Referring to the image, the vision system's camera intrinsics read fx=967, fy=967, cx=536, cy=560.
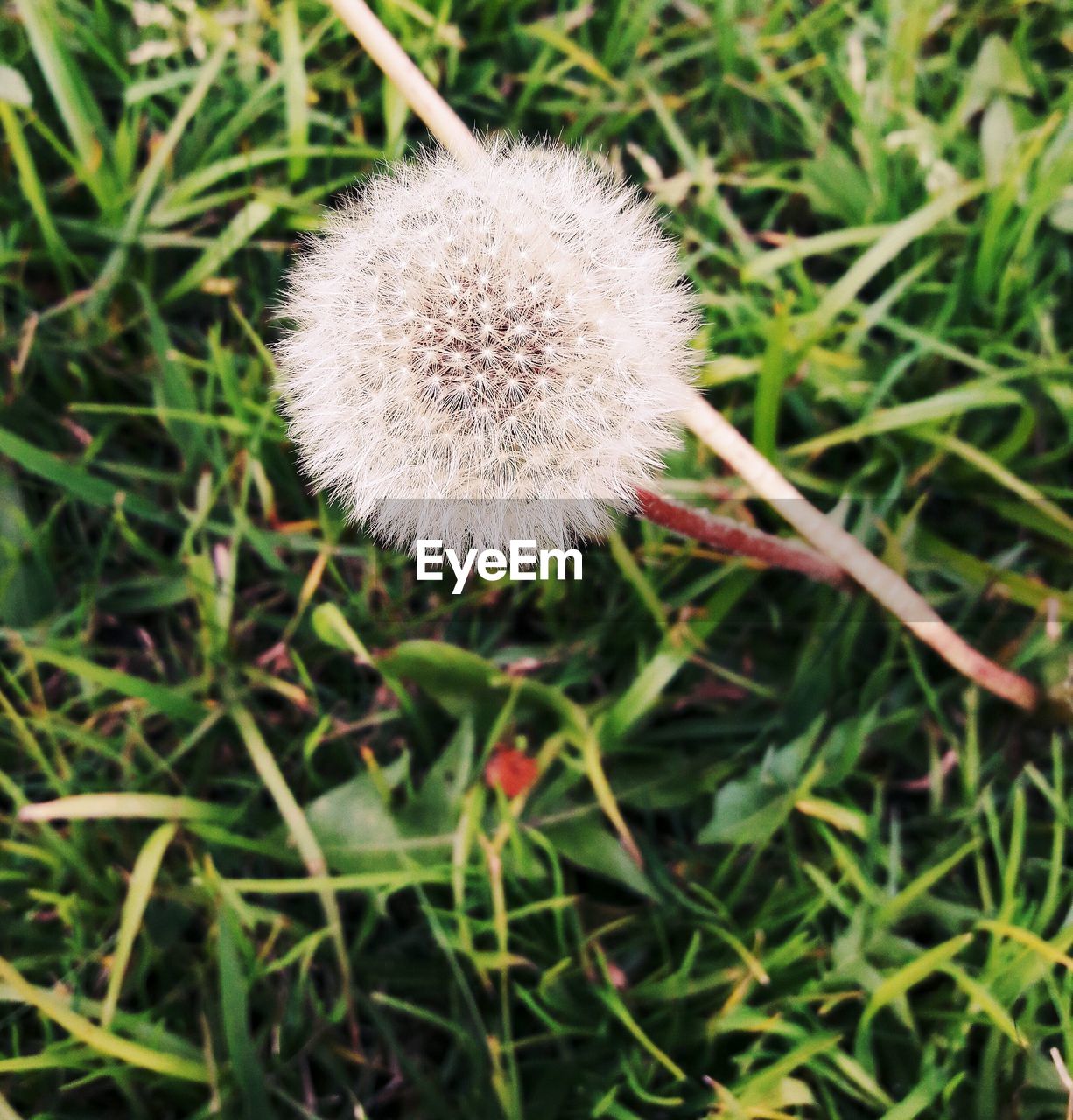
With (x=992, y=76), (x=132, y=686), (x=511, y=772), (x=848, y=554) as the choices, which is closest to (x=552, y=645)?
(x=511, y=772)

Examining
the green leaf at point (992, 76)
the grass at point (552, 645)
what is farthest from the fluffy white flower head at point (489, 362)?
the green leaf at point (992, 76)

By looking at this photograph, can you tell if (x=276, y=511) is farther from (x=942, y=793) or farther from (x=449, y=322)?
(x=942, y=793)

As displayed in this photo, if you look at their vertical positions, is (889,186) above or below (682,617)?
above

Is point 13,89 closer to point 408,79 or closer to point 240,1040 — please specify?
point 408,79

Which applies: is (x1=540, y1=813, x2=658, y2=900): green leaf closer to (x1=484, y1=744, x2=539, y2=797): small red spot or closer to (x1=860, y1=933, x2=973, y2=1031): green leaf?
(x1=484, y1=744, x2=539, y2=797): small red spot

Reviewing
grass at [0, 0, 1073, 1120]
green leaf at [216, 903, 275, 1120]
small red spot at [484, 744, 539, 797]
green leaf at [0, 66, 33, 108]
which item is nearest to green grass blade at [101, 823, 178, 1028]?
grass at [0, 0, 1073, 1120]

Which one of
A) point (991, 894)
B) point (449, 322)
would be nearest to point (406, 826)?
point (449, 322)
